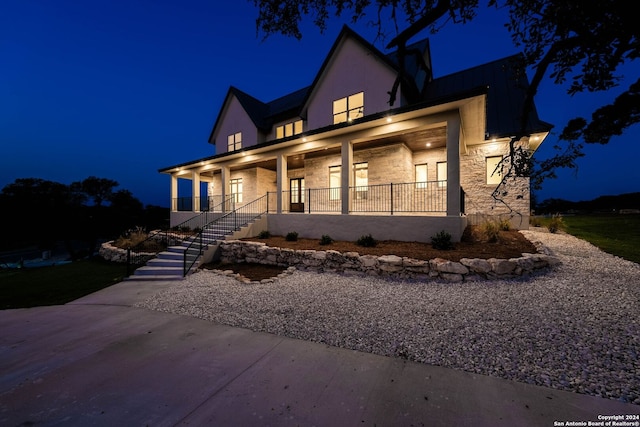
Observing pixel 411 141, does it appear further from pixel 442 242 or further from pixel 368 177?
pixel 442 242

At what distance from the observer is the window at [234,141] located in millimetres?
17453

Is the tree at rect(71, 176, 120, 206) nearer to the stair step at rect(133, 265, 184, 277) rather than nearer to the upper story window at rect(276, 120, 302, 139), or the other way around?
the upper story window at rect(276, 120, 302, 139)

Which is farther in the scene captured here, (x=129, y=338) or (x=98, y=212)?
(x=98, y=212)

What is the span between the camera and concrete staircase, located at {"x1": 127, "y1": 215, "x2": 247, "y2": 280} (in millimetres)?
8000

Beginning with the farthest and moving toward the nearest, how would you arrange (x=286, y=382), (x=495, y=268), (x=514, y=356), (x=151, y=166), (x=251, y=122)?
(x=151, y=166) < (x=251, y=122) < (x=495, y=268) < (x=514, y=356) < (x=286, y=382)

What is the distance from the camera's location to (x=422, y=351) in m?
3.15

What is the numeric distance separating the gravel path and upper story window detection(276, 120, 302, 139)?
11.5 metres

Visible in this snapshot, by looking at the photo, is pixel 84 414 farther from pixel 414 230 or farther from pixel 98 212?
pixel 98 212

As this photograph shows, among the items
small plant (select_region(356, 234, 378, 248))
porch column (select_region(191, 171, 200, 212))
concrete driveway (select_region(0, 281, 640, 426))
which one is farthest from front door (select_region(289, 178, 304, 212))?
concrete driveway (select_region(0, 281, 640, 426))

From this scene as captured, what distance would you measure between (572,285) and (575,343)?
2.77m

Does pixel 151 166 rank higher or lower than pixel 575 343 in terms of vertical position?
higher

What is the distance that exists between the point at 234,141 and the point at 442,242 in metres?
16.2

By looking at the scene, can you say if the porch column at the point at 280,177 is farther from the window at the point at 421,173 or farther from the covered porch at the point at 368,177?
the window at the point at 421,173

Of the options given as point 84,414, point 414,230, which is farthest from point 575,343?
point 84,414
